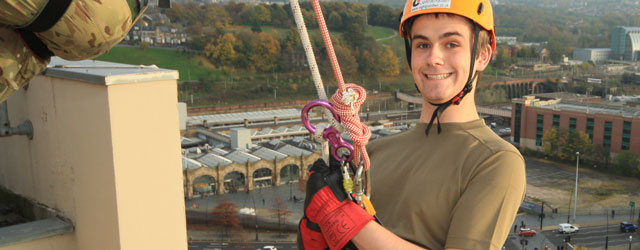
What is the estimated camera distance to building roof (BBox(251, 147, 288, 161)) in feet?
54.6

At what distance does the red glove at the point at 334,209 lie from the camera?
1.08m

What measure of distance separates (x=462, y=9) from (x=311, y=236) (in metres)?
0.54

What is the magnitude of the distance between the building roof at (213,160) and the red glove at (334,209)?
1480 centimetres

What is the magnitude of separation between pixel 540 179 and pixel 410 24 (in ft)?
59.4

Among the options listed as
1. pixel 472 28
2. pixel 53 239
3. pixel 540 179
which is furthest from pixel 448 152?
pixel 540 179

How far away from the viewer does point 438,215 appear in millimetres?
1159

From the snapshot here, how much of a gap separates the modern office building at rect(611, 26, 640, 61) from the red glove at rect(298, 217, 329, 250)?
5660cm

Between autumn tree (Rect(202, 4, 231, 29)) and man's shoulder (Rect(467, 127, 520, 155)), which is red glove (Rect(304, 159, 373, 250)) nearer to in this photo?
man's shoulder (Rect(467, 127, 520, 155))

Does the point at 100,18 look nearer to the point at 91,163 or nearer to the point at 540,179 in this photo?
the point at 91,163

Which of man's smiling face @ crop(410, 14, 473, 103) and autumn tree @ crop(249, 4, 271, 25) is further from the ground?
autumn tree @ crop(249, 4, 271, 25)

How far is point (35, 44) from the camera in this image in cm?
94

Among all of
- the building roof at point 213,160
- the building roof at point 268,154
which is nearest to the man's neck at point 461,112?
the building roof at point 213,160

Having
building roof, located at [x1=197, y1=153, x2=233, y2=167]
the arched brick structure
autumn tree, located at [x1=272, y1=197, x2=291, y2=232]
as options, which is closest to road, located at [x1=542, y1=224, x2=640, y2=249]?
autumn tree, located at [x1=272, y1=197, x2=291, y2=232]

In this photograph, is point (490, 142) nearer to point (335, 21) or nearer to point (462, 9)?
point (462, 9)
